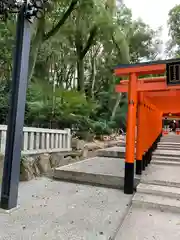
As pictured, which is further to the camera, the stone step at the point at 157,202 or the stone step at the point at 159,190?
the stone step at the point at 159,190

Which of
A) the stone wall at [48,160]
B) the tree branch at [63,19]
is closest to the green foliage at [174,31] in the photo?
the tree branch at [63,19]

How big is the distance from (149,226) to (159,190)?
100cm

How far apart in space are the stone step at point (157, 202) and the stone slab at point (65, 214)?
176mm

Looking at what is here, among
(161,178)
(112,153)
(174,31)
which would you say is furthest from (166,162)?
(174,31)

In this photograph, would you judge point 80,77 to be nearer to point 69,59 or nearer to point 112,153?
point 69,59

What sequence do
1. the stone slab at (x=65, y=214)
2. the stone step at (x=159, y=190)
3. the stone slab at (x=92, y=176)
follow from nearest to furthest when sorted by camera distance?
the stone slab at (x=65, y=214), the stone step at (x=159, y=190), the stone slab at (x=92, y=176)

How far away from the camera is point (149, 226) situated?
8.00 ft

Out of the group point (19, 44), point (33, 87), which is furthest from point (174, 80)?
point (33, 87)

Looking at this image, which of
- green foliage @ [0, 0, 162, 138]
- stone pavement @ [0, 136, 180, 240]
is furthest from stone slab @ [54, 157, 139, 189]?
green foliage @ [0, 0, 162, 138]

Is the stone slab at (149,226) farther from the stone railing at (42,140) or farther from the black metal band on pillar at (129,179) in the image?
→ the stone railing at (42,140)

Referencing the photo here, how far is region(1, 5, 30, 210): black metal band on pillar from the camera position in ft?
8.92

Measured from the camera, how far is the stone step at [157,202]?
9.59 feet

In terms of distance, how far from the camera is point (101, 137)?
9.11 m

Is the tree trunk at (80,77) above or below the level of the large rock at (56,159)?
above
